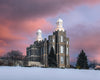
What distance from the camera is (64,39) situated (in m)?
73.5

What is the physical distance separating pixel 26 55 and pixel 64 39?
1946 centimetres

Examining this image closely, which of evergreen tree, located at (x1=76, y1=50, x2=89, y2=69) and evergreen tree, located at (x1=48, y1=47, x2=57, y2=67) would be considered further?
evergreen tree, located at (x1=48, y1=47, x2=57, y2=67)

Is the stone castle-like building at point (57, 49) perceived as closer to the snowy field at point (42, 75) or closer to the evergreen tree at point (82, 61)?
the evergreen tree at point (82, 61)

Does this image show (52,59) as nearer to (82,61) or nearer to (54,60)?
(54,60)

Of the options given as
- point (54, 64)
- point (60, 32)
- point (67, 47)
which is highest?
point (60, 32)

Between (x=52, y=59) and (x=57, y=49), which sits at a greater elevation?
(x=57, y=49)

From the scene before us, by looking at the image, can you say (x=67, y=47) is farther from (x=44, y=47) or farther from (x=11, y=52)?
(x=11, y=52)

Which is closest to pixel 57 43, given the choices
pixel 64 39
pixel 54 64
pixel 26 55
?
pixel 64 39

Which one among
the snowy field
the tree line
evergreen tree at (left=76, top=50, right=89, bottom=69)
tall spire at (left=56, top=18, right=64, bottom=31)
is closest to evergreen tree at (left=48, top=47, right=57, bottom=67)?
the tree line

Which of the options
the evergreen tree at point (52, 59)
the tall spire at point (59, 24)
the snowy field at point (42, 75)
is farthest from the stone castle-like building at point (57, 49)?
the snowy field at point (42, 75)

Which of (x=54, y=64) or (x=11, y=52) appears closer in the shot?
(x=54, y=64)

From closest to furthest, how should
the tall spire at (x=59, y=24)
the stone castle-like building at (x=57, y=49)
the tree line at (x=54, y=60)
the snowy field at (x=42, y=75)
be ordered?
the snowy field at (x=42, y=75), the tree line at (x=54, y=60), the stone castle-like building at (x=57, y=49), the tall spire at (x=59, y=24)

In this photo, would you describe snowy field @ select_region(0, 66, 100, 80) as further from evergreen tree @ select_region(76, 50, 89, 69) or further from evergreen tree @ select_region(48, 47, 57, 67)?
evergreen tree @ select_region(48, 47, 57, 67)

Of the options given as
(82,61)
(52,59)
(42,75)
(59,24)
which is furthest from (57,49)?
(42,75)
